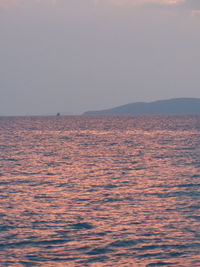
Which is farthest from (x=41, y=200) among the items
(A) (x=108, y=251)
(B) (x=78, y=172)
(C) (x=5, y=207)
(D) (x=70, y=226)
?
(B) (x=78, y=172)

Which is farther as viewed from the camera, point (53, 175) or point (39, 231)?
point (53, 175)

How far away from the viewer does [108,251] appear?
15984 mm

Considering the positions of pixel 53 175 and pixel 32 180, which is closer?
pixel 32 180

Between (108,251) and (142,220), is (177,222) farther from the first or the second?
(108,251)

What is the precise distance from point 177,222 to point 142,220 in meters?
→ 1.54

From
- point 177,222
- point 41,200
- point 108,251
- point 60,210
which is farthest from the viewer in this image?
point 41,200

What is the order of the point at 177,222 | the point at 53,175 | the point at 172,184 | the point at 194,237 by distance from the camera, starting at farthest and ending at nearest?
the point at 53,175, the point at 172,184, the point at 177,222, the point at 194,237

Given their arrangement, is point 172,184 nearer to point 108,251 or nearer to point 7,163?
point 108,251

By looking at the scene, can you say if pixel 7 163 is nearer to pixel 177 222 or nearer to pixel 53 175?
pixel 53 175

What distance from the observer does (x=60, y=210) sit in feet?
74.5

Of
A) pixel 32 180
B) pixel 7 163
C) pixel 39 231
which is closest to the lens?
pixel 39 231

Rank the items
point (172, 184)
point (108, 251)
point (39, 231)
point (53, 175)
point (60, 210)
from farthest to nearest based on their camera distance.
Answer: point (53, 175), point (172, 184), point (60, 210), point (39, 231), point (108, 251)

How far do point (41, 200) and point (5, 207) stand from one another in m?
2.42

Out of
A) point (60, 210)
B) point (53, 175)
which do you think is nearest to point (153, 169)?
point (53, 175)
